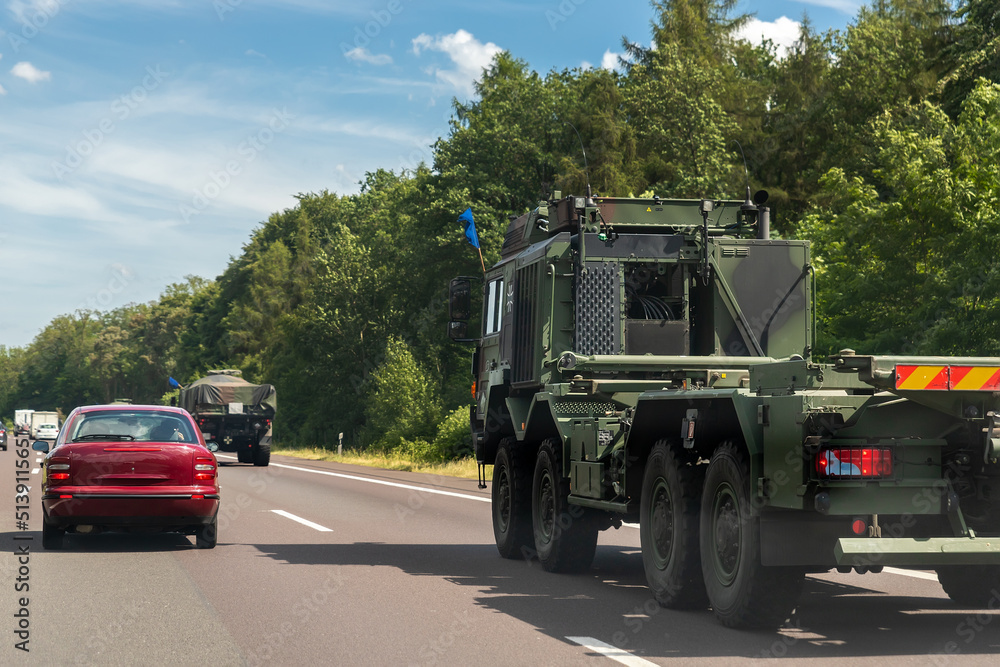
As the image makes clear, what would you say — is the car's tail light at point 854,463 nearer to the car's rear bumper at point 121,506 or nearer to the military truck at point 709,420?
the military truck at point 709,420

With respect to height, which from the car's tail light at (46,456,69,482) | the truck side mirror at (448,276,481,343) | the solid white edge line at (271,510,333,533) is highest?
the truck side mirror at (448,276,481,343)

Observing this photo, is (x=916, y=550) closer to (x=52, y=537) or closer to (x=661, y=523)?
(x=661, y=523)

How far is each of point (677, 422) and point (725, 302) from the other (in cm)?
316

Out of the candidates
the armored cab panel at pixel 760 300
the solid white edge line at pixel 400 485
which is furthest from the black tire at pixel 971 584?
the solid white edge line at pixel 400 485

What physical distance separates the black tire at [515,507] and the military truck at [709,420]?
0.07 feet

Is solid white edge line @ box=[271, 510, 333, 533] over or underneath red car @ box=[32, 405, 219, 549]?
underneath

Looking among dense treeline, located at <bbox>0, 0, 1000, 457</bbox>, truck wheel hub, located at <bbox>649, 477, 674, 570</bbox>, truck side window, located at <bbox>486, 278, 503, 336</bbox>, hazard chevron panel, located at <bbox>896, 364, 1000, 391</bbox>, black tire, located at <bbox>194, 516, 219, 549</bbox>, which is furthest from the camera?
dense treeline, located at <bbox>0, 0, 1000, 457</bbox>

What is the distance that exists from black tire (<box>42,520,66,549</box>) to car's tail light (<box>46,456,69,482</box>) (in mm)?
640

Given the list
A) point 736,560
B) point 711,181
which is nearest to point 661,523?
point 736,560

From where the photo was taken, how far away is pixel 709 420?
7.95 metres

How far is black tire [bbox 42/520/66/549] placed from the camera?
12531mm

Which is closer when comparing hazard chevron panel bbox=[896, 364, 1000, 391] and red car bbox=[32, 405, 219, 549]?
hazard chevron panel bbox=[896, 364, 1000, 391]

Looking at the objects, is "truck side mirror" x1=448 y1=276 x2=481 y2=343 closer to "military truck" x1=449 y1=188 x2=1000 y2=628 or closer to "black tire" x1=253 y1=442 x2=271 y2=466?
"military truck" x1=449 y1=188 x2=1000 y2=628

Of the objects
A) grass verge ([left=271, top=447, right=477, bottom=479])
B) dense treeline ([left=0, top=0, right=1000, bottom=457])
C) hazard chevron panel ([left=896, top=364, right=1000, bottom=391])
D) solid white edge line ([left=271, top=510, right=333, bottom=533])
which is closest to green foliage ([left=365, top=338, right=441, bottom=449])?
dense treeline ([left=0, top=0, right=1000, bottom=457])
